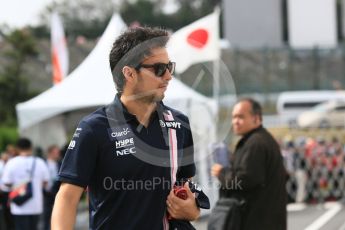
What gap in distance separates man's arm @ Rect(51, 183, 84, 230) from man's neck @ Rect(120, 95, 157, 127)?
37cm

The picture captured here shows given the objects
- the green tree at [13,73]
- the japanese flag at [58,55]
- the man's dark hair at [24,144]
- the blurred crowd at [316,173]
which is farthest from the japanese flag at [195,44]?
the green tree at [13,73]

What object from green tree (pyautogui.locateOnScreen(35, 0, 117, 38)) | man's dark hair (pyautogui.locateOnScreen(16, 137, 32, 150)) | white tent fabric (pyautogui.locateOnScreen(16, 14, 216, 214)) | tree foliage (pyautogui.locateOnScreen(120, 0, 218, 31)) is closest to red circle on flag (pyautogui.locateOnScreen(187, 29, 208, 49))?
white tent fabric (pyautogui.locateOnScreen(16, 14, 216, 214))

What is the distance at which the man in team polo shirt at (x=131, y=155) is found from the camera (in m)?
3.01

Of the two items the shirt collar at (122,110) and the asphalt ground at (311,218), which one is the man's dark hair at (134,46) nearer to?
the shirt collar at (122,110)

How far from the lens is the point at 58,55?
643 inches

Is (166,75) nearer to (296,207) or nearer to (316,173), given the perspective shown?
(296,207)

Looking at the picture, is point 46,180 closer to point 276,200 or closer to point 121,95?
point 276,200

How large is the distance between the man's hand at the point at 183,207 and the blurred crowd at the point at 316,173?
49.4ft

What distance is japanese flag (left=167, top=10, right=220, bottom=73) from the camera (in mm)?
10359

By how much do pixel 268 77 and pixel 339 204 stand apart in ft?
83.2

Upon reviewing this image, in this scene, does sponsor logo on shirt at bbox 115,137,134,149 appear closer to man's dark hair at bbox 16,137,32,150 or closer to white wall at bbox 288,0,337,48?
man's dark hair at bbox 16,137,32,150

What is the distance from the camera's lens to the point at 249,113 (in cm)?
632

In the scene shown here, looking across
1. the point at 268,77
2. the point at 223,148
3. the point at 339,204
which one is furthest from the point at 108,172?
the point at 268,77

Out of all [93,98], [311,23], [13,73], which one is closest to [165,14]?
[311,23]
